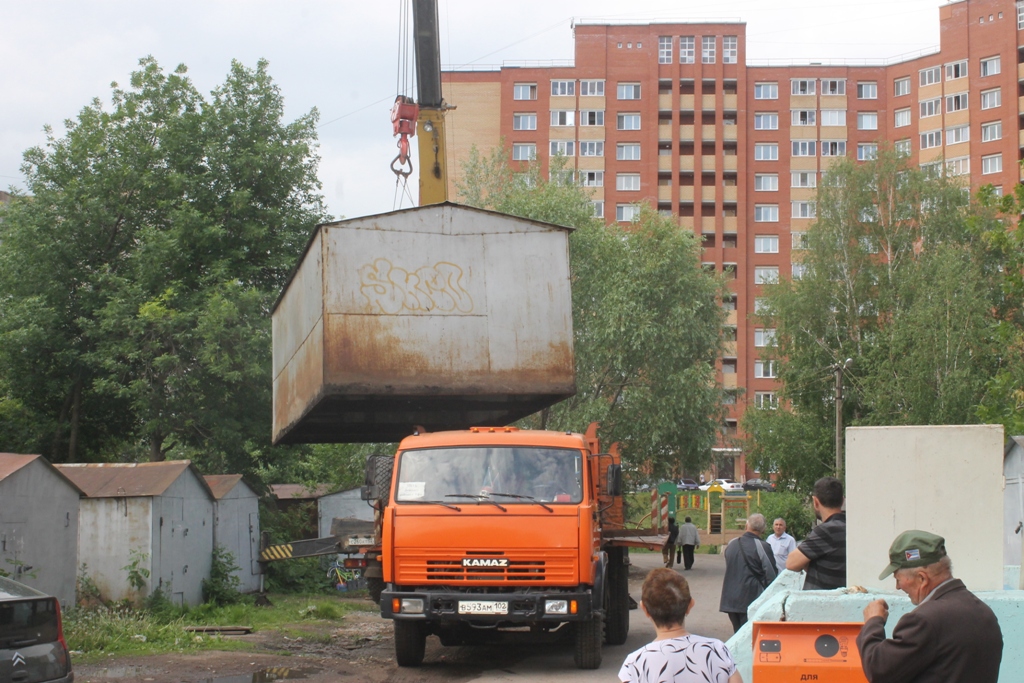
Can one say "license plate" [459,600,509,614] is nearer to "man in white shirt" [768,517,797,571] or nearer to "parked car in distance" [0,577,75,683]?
"man in white shirt" [768,517,797,571]

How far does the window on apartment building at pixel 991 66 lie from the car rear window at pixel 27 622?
246 feet

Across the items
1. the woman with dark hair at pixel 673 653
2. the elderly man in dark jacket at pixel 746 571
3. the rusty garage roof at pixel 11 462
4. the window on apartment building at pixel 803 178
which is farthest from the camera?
the window on apartment building at pixel 803 178

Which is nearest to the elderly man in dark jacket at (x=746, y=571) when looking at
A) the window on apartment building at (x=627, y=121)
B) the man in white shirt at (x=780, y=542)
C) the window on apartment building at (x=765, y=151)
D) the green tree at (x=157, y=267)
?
the man in white shirt at (x=780, y=542)

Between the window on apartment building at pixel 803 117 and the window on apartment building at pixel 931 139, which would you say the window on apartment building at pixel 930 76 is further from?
the window on apartment building at pixel 803 117

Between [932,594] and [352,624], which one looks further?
[352,624]

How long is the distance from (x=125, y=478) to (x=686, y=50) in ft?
225

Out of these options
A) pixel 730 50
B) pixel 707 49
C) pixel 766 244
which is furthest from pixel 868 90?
pixel 766 244

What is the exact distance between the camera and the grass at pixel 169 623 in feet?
39.7

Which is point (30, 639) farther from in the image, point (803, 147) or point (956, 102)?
point (803, 147)

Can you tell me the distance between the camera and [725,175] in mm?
79312

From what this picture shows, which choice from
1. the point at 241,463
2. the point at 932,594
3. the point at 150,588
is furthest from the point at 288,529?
the point at 932,594

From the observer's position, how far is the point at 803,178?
7862cm

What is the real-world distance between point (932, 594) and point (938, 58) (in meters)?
78.6

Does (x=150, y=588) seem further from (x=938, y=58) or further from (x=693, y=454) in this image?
(x=938, y=58)
